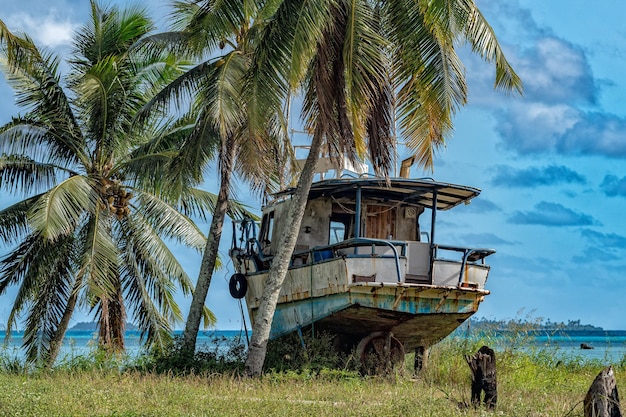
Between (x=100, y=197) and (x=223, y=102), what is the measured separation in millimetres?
6524

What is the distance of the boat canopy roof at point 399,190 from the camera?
2050 cm

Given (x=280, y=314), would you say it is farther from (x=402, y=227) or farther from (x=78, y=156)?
(x=78, y=156)

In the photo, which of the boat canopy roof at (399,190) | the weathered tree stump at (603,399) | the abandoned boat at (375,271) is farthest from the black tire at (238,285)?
the weathered tree stump at (603,399)

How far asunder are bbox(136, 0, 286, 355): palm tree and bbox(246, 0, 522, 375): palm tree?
109 centimetres

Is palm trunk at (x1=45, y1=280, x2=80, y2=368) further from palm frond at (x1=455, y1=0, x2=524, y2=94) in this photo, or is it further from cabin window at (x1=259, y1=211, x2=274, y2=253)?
palm frond at (x1=455, y1=0, x2=524, y2=94)

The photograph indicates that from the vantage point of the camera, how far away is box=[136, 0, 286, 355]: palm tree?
65.2 ft

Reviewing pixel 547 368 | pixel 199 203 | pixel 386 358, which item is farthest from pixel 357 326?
pixel 199 203

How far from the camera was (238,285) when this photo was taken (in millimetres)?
23828

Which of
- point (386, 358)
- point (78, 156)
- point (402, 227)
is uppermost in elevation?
point (78, 156)

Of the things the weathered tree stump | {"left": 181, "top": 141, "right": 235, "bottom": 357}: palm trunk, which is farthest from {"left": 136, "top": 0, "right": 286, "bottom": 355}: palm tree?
the weathered tree stump

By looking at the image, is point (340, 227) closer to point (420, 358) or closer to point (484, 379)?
point (420, 358)

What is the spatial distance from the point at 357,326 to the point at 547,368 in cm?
472

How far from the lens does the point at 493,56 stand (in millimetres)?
19203

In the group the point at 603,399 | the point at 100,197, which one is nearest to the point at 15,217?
the point at 100,197
